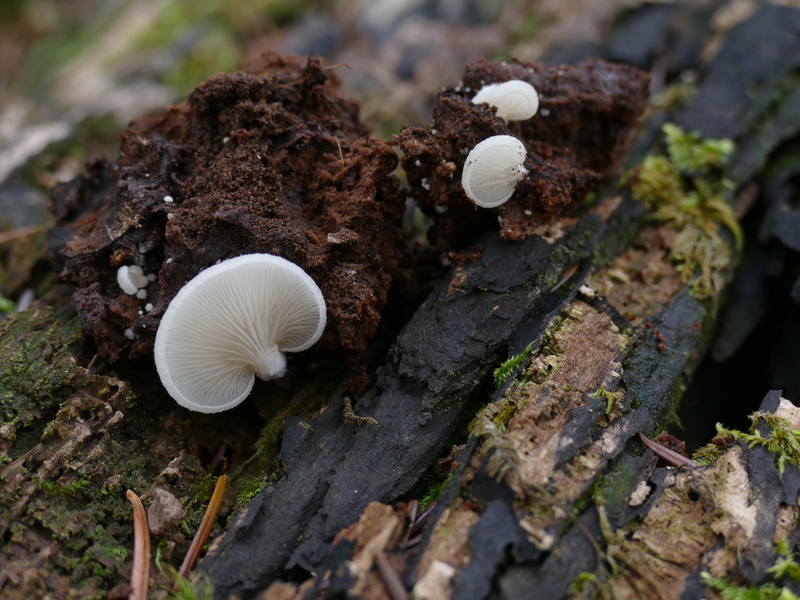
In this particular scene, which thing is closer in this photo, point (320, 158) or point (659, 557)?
point (659, 557)

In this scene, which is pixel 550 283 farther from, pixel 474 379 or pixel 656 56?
pixel 656 56

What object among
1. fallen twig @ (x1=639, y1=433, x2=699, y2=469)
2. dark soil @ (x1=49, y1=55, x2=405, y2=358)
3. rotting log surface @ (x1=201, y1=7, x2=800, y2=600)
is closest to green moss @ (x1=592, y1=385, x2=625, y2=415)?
rotting log surface @ (x1=201, y1=7, x2=800, y2=600)

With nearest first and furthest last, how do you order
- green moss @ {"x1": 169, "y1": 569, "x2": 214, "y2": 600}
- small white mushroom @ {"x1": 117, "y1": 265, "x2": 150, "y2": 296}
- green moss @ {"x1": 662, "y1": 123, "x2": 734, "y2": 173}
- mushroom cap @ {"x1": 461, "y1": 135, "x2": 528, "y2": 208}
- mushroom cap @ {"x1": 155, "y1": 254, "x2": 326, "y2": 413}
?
green moss @ {"x1": 169, "y1": 569, "x2": 214, "y2": 600}
mushroom cap @ {"x1": 155, "y1": 254, "x2": 326, "y2": 413}
mushroom cap @ {"x1": 461, "y1": 135, "x2": 528, "y2": 208}
small white mushroom @ {"x1": 117, "y1": 265, "x2": 150, "y2": 296}
green moss @ {"x1": 662, "y1": 123, "x2": 734, "y2": 173}

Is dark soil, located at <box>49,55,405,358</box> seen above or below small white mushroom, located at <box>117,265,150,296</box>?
above

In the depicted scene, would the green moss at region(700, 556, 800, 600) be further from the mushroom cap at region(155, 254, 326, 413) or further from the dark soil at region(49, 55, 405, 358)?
the mushroom cap at region(155, 254, 326, 413)

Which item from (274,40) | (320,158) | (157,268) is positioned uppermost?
(274,40)

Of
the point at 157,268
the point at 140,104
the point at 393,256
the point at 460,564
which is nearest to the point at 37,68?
the point at 140,104
